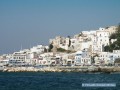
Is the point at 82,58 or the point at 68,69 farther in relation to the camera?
the point at 82,58

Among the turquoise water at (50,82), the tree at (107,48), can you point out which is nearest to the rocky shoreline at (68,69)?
the tree at (107,48)

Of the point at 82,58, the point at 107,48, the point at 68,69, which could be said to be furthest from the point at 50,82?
the point at 107,48

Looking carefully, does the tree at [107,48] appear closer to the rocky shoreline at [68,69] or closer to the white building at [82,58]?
the white building at [82,58]

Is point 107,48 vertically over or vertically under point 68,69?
over

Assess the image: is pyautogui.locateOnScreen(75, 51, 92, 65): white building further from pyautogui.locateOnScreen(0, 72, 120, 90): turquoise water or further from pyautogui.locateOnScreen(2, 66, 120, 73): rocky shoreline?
pyautogui.locateOnScreen(0, 72, 120, 90): turquoise water

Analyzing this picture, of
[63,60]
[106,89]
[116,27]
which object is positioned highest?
[116,27]

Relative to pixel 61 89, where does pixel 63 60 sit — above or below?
above

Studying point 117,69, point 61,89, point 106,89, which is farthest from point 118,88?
point 117,69

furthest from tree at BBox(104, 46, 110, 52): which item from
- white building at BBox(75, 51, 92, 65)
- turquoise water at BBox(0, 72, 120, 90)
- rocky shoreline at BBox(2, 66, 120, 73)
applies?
turquoise water at BBox(0, 72, 120, 90)

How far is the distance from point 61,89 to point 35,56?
8443cm

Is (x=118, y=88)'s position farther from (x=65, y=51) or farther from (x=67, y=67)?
(x=65, y=51)

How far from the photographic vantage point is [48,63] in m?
118

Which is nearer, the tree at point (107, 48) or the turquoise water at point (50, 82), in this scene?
the turquoise water at point (50, 82)

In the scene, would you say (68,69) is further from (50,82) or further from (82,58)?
(50,82)
